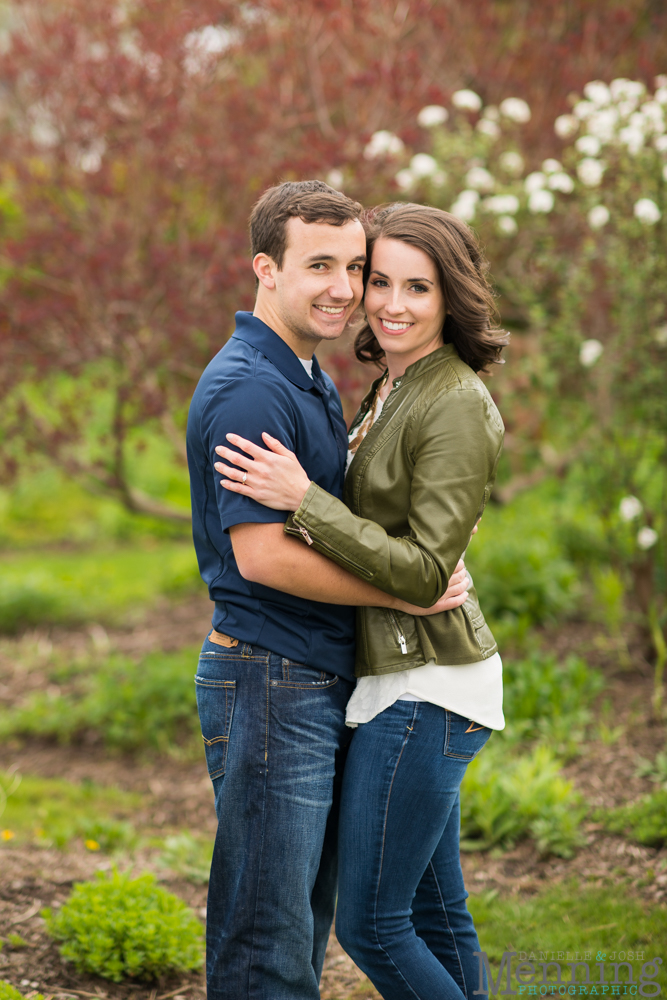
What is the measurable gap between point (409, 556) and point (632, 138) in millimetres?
3868

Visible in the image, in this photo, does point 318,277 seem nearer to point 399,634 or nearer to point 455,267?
point 455,267

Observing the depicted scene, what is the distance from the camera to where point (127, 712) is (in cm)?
595

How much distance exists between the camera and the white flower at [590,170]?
5273 mm

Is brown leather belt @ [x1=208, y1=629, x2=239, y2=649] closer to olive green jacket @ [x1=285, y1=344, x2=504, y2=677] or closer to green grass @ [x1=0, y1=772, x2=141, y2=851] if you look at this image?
olive green jacket @ [x1=285, y1=344, x2=504, y2=677]

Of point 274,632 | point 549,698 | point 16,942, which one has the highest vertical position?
point 274,632

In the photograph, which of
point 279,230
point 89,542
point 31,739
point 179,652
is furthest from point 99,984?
point 89,542

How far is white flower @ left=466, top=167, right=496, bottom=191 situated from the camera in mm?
5397

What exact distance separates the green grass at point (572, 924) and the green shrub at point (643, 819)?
14.6 inches

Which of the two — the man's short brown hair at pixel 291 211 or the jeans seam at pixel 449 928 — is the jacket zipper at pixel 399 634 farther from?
the man's short brown hair at pixel 291 211

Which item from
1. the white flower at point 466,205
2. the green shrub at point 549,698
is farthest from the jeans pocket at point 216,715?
the white flower at point 466,205

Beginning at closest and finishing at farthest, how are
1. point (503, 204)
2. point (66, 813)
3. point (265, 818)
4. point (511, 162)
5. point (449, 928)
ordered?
point (265, 818), point (449, 928), point (66, 813), point (503, 204), point (511, 162)

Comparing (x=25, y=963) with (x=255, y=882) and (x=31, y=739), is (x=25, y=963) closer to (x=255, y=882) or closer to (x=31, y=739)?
(x=255, y=882)

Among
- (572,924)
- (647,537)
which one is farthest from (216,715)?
(647,537)

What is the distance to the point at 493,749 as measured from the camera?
4.78 m
